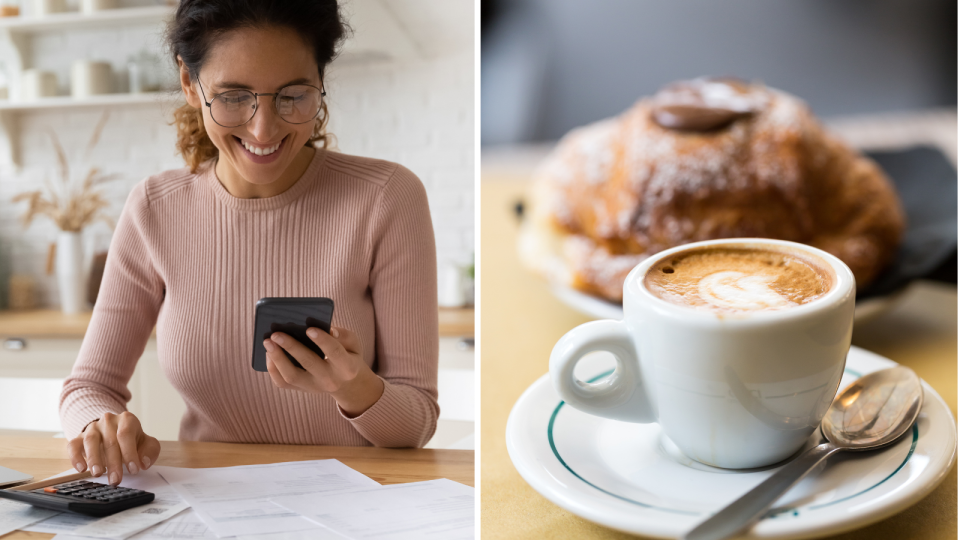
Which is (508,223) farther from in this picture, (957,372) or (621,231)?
(957,372)

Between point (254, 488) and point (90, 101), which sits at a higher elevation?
point (90, 101)

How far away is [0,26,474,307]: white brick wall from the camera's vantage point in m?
2.01

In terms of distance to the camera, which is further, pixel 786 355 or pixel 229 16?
pixel 229 16

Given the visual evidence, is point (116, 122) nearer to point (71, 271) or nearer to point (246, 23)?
point (71, 271)

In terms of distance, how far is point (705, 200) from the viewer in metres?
0.74

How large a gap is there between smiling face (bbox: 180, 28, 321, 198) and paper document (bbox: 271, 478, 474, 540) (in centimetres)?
40

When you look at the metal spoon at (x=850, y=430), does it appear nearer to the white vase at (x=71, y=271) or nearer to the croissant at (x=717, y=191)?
the croissant at (x=717, y=191)

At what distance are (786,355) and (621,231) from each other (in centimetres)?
40

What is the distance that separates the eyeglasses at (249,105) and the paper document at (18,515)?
41 cm

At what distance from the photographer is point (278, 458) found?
0.61 m

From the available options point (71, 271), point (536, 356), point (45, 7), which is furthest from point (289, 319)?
point (45, 7)

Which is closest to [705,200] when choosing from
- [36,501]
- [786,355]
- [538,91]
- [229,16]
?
[786,355]

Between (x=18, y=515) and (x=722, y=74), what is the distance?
156cm

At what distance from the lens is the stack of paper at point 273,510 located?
18.4 inches
